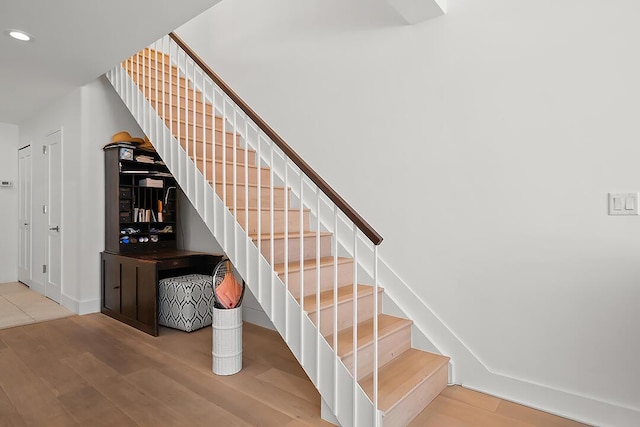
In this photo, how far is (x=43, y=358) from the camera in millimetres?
2779

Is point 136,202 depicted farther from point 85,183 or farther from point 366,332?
point 366,332

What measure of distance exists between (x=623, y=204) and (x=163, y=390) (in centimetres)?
285

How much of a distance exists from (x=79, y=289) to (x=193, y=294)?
148 centimetres

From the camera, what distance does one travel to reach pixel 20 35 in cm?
275

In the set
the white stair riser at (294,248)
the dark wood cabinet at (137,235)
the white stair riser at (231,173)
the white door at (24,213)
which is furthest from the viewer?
the white door at (24,213)

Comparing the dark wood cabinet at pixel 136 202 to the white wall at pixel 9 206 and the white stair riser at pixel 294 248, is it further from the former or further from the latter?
the white wall at pixel 9 206

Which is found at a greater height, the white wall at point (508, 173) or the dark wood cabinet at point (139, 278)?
the white wall at point (508, 173)

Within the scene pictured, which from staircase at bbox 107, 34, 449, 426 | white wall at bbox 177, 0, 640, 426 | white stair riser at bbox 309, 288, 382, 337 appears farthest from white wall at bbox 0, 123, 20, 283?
white stair riser at bbox 309, 288, 382, 337

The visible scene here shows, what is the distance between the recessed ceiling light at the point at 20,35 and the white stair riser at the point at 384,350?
10.5 ft

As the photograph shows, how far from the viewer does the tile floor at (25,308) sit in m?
3.73

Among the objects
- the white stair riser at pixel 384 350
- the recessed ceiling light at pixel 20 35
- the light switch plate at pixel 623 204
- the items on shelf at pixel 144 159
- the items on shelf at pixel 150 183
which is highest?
the recessed ceiling light at pixel 20 35

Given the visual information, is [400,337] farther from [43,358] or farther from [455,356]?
[43,358]

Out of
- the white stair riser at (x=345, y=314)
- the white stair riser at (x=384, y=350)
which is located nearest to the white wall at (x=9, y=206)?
the white stair riser at (x=345, y=314)

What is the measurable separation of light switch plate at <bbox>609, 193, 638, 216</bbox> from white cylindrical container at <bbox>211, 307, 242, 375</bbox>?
7.78ft
